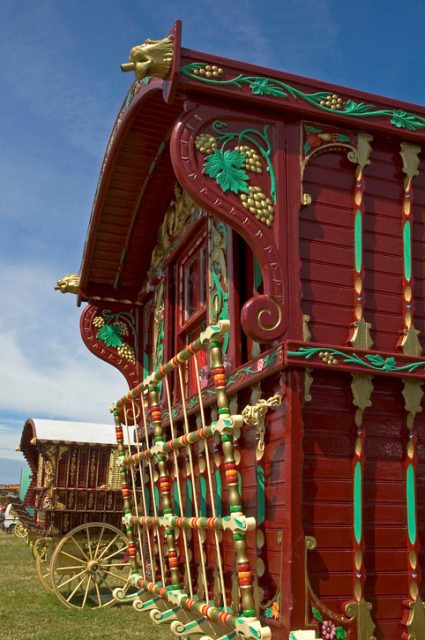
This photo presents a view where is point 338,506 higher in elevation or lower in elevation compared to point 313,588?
higher

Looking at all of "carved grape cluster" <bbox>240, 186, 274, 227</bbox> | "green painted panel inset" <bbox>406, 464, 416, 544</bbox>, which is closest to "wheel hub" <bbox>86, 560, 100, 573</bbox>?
"green painted panel inset" <bbox>406, 464, 416, 544</bbox>

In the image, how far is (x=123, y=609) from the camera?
10891mm

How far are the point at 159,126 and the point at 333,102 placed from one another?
178cm

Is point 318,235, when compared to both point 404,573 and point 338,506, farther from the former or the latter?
point 404,573

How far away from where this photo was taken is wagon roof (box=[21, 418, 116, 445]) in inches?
661

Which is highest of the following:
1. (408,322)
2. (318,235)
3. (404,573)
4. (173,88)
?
(173,88)

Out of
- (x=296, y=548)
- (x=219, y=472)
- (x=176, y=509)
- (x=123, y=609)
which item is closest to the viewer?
(x=296, y=548)

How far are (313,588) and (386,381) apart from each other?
1.33 m

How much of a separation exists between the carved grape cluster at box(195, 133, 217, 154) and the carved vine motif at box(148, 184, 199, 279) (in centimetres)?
169

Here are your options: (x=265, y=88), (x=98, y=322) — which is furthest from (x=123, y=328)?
(x=265, y=88)

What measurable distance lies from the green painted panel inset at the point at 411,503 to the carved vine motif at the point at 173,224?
9.75 feet

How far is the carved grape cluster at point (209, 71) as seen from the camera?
4.79 m

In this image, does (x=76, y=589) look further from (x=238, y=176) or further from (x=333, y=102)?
(x=333, y=102)

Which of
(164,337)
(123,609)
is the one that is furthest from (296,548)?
(123,609)
